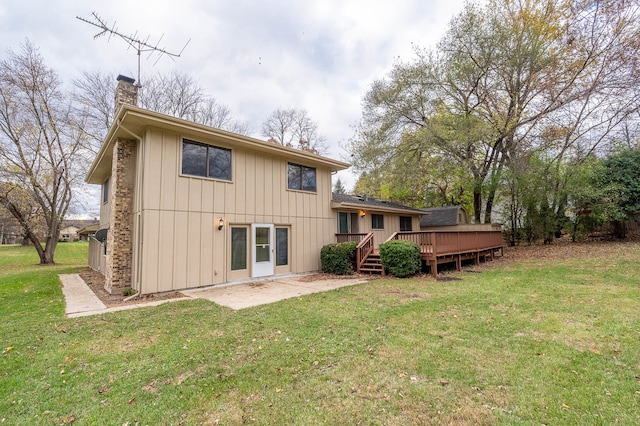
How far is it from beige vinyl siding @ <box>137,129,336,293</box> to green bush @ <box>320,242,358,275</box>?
0.78 metres

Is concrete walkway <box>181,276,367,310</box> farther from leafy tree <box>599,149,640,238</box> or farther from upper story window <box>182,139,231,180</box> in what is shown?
leafy tree <box>599,149,640,238</box>

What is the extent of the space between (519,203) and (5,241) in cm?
7061

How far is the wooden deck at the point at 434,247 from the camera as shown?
9.55 metres

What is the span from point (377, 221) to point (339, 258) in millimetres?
4502

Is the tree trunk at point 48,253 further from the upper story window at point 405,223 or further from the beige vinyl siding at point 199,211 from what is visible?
the upper story window at point 405,223

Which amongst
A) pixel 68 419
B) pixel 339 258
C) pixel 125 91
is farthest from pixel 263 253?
pixel 68 419

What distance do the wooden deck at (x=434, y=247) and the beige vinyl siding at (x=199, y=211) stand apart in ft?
6.87

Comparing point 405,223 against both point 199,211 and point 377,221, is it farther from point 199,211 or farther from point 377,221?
point 199,211

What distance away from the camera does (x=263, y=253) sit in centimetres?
944

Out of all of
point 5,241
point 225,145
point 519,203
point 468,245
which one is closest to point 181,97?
point 225,145

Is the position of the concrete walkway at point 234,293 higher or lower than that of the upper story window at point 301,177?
lower

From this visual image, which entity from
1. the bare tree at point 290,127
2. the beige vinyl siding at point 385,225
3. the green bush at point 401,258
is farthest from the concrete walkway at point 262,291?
the bare tree at point 290,127

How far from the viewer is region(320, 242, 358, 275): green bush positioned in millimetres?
10188

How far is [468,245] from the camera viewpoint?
11242 millimetres
